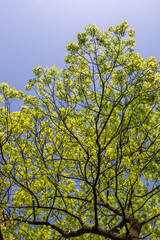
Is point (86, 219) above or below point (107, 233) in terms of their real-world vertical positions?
above

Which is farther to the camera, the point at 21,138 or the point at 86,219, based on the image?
the point at 86,219

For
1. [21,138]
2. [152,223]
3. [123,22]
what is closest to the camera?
[123,22]

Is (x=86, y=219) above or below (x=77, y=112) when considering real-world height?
below

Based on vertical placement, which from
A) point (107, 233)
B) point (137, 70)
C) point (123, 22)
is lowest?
point (107, 233)

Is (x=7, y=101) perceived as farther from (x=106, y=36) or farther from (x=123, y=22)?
(x=123, y=22)

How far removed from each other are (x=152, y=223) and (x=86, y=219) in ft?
10.9

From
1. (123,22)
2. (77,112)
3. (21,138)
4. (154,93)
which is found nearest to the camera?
(123,22)

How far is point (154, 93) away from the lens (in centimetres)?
818

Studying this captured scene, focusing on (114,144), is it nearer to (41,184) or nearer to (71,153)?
(71,153)

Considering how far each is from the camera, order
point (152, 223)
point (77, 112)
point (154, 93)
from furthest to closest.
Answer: point (152, 223), point (77, 112), point (154, 93)

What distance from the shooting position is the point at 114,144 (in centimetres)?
1012

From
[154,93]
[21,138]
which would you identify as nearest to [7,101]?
[21,138]

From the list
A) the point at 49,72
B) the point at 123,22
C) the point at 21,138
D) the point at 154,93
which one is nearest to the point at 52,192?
the point at 21,138

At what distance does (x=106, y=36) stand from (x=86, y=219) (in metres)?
8.60
